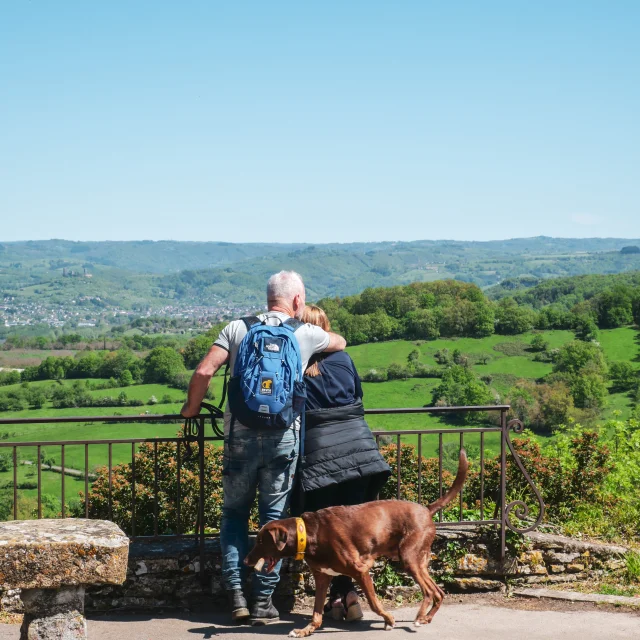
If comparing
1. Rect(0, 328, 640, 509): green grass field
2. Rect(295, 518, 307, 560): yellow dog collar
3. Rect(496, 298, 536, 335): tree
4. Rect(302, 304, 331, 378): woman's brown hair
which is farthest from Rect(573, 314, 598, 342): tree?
Rect(295, 518, 307, 560): yellow dog collar

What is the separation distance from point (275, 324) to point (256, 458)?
75 centimetres

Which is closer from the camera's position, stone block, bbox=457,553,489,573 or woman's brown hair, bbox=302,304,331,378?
woman's brown hair, bbox=302,304,331,378

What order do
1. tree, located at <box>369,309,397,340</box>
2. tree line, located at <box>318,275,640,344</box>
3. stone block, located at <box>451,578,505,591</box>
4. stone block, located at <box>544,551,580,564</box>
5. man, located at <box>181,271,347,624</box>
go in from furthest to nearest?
tree line, located at <box>318,275,640,344</box>, tree, located at <box>369,309,397,340</box>, stone block, located at <box>544,551,580,564</box>, stone block, located at <box>451,578,505,591</box>, man, located at <box>181,271,347,624</box>

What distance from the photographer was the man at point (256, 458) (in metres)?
4.36

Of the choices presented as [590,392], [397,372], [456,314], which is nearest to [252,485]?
[590,392]

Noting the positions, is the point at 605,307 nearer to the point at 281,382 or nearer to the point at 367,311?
the point at 367,311

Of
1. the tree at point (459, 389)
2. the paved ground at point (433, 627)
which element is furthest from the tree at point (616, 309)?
the paved ground at point (433, 627)

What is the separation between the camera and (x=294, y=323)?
445 centimetres

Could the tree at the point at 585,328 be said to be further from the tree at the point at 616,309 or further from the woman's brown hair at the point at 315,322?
the woman's brown hair at the point at 315,322

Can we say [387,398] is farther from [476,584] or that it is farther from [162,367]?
[476,584]

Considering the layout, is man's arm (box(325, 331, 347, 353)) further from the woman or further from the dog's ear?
the dog's ear

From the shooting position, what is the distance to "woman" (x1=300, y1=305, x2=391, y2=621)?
443 cm

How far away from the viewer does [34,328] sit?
585ft

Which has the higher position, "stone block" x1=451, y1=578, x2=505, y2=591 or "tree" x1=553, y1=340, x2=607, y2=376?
"stone block" x1=451, y1=578, x2=505, y2=591
